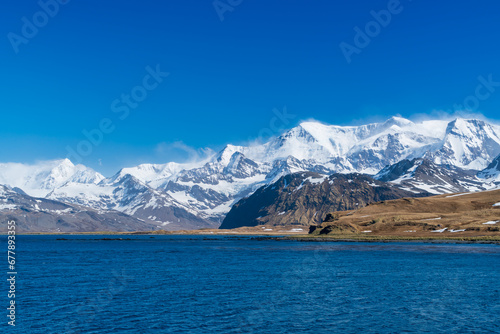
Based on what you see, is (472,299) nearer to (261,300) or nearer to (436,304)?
(436,304)

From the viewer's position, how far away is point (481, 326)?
161 ft

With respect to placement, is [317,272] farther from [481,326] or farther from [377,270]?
[481,326]

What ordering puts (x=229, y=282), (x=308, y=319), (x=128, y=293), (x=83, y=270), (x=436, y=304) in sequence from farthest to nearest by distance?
(x=83, y=270), (x=229, y=282), (x=128, y=293), (x=436, y=304), (x=308, y=319)

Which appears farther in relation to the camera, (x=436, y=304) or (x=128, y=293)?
(x=128, y=293)

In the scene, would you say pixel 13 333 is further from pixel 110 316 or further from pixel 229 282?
pixel 229 282

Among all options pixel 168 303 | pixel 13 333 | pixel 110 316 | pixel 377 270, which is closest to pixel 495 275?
pixel 377 270

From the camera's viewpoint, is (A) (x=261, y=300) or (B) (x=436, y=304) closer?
(B) (x=436, y=304)

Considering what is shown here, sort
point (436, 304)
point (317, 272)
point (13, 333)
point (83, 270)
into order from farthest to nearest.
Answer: point (83, 270), point (317, 272), point (436, 304), point (13, 333)

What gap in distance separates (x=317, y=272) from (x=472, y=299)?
3586cm

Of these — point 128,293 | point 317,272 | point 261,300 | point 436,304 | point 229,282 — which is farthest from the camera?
point 317,272

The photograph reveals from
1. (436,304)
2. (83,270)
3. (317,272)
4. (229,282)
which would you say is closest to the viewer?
(436,304)

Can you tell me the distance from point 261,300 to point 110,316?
19.4 meters

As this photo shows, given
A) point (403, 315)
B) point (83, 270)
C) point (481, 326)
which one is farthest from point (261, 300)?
point (83, 270)

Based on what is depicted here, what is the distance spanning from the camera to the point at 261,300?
65062 millimetres
